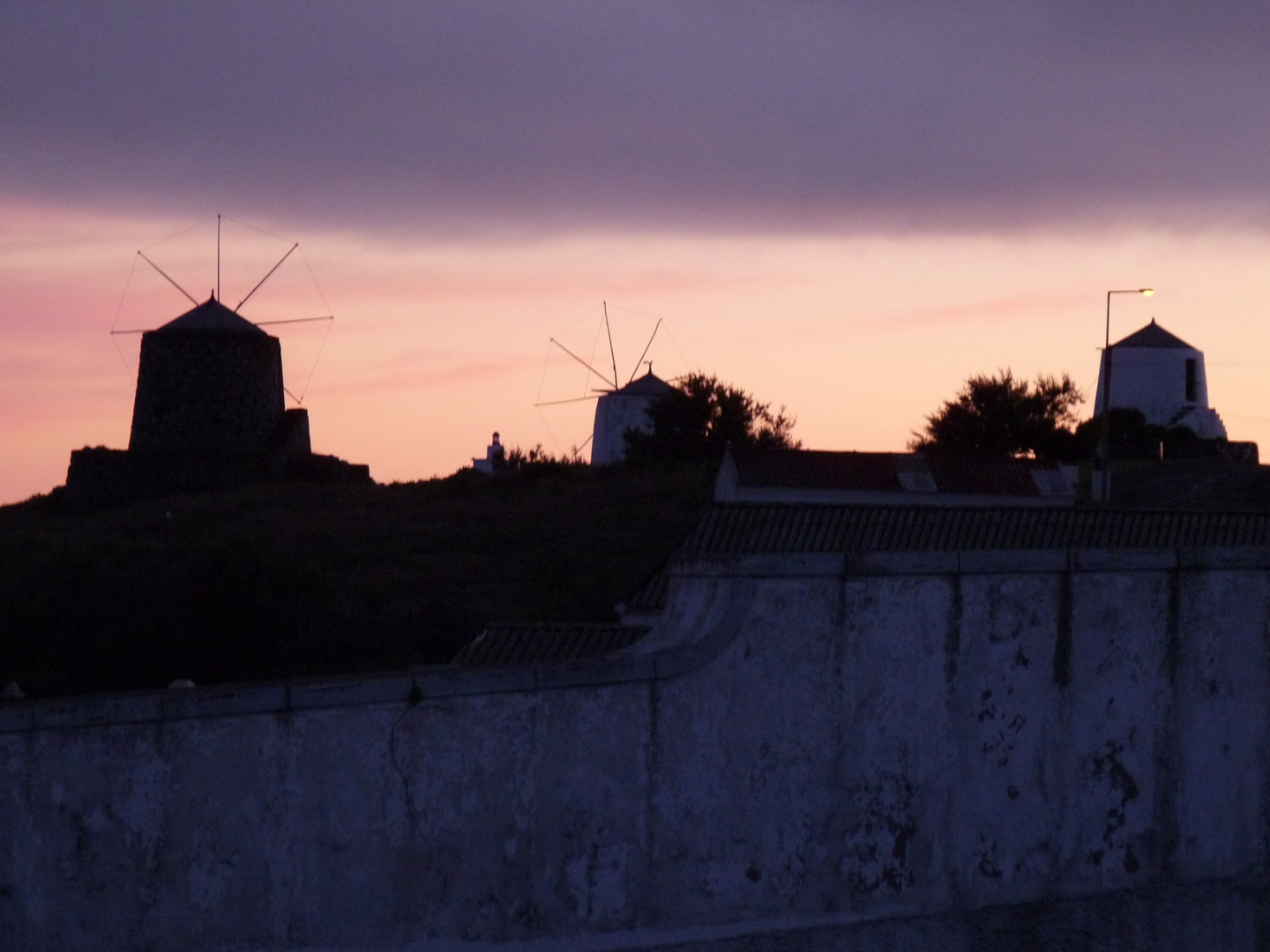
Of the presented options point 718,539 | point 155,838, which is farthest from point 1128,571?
point 718,539

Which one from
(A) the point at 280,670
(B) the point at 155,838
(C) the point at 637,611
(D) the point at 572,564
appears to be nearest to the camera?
(B) the point at 155,838

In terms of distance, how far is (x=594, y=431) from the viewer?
61969mm

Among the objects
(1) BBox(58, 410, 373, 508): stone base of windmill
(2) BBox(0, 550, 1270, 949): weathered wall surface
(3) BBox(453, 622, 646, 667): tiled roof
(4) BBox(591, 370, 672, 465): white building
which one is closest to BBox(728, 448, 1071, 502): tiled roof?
(3) BBox(453, 622, 646, 667): tiled roof

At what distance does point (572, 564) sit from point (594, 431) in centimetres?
2648

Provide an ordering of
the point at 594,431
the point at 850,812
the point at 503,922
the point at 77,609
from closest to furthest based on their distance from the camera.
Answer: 1. the point at 503,922
2. the point at 850,812
3. the point at 77,609
4. the point at 594,431

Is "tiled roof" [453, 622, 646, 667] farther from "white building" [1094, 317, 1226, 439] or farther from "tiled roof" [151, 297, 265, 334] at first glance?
"white building" [1094, 317, 1226, 439]

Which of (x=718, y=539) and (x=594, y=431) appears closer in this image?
(x=718, y=539)

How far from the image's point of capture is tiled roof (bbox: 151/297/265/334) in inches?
1925

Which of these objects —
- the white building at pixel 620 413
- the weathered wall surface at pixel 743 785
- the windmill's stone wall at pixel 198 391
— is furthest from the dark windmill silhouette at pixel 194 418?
the weathered wall surface at pixel 743 785

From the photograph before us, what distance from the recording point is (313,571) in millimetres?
30000

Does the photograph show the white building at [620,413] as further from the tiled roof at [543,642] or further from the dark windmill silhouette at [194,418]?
the tiled roof at [543,642]

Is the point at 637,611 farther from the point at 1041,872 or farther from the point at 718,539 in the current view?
the point at 1041,872

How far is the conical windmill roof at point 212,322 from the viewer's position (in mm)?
48812

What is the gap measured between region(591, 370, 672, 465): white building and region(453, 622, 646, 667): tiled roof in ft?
126
